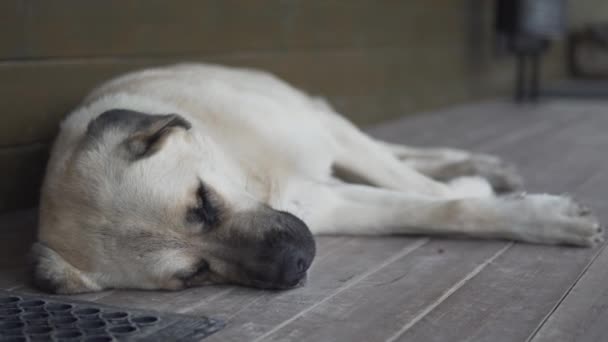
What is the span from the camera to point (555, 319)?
5.82 feet

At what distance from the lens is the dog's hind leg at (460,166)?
3135 millimetres

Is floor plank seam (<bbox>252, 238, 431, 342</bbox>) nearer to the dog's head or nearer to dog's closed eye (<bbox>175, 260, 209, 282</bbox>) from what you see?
the dog's head

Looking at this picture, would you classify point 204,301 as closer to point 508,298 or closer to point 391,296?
point 391,296

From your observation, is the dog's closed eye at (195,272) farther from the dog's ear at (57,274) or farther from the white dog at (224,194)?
the dog's ear at (57,274)

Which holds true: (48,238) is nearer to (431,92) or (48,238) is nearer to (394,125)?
(394,125)

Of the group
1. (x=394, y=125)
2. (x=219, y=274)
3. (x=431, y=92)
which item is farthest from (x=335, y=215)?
(x=431, y=92)

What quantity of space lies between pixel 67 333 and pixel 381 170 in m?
1.31

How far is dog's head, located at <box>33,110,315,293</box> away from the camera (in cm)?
194

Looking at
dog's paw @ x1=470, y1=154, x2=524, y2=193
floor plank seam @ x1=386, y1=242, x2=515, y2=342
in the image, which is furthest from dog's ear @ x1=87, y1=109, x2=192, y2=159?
dog's paw @ x1=470, y1=154, x2=524, y2=193

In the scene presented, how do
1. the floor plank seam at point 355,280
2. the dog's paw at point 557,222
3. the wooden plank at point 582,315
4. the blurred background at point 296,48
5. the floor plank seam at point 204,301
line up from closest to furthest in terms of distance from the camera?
the wooden plank at point 582,315 < the floor plank seam at point 355,280 < the floor plank seam at point 204,301 < the dog's paw at point 557,222 < the blurred background at point 296,48

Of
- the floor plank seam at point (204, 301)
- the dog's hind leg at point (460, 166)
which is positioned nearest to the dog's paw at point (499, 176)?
the dog's hind leg at point (460, 166)

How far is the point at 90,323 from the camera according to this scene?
183cm

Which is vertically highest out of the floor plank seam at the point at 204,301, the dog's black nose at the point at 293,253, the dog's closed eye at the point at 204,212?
the dog's closed eye at the point at 204,212

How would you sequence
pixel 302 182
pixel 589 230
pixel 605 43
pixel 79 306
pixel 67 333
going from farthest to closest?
pixel 605 43 → pixel 302 182 → pixel 589 230 → pixel 79 306 → pixel 67 333
